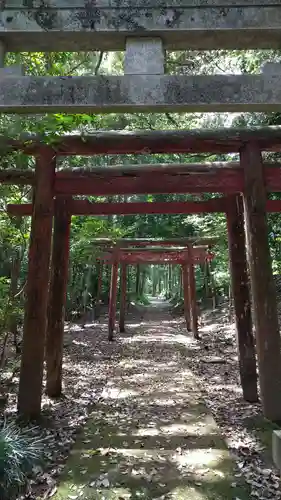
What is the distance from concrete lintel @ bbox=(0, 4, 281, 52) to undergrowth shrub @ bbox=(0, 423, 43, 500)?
3.51m

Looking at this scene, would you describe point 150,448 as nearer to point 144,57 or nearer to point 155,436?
point 155,436

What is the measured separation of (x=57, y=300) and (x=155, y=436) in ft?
9.13

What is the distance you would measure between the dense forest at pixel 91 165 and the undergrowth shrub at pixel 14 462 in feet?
7.57

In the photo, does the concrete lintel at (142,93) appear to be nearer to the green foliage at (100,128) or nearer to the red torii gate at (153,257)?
the green foliage at (100,128)

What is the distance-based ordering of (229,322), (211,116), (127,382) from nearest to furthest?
(127,382) < (211,116) < (229,322)

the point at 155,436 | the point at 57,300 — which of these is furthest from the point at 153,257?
the point at 155,436

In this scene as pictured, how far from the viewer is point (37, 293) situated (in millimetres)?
5359

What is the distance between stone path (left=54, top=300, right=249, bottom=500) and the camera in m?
3.64

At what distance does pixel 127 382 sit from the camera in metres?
8.03

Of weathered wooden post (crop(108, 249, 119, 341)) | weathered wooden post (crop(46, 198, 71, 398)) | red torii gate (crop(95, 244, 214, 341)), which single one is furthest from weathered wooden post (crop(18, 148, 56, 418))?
weathered wooden post (crop(108, 249, 119, 341))

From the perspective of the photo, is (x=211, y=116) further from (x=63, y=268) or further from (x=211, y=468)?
(x=211, y=468)

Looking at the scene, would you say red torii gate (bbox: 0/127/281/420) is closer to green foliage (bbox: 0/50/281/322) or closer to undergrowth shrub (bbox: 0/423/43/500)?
green foliage (bbox: 0/50/281/322)

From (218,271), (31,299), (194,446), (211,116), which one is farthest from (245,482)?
(218,271)

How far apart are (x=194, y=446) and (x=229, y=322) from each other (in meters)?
12.2
